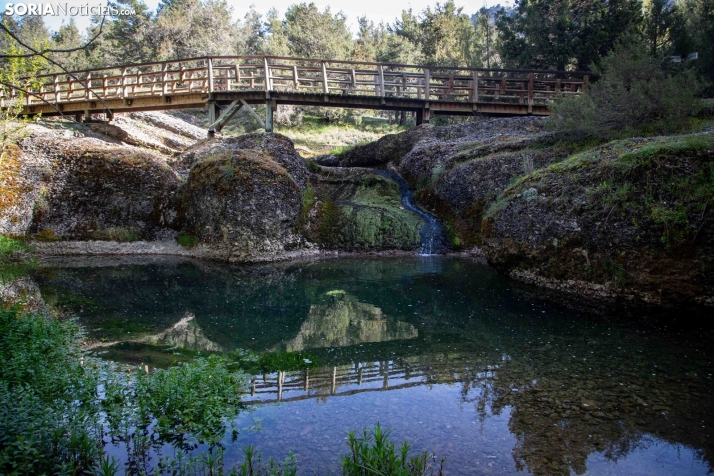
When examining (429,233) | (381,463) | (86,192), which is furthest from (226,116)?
(381,463)

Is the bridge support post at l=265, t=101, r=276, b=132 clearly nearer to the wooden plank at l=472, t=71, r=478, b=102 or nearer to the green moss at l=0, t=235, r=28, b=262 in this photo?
the wooden plank at l=472, t=71, r=478, b=102

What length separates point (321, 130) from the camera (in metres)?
37.8

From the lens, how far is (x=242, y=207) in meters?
15.3

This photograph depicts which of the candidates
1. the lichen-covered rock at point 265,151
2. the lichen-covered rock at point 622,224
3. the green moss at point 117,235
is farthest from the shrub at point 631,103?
the green moss at point 117,235

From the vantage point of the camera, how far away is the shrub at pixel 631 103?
571 inches

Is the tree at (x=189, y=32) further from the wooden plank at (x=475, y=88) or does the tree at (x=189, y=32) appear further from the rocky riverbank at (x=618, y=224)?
the rocky riverbank at (x=618, y=224)

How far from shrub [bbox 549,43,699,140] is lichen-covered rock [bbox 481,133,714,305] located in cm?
330

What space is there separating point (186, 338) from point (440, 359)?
14.4 ft

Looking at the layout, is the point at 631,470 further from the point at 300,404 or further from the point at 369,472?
the point at 300,404

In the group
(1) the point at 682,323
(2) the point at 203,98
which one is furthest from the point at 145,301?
→ (2) the point at 203,98

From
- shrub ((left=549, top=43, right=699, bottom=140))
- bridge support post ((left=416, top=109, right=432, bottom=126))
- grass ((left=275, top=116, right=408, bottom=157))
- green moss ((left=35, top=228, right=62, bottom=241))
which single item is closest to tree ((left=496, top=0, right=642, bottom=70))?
bridge support post ((left=416, top=109, right=432, bottom=126))

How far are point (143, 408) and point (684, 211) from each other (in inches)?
409

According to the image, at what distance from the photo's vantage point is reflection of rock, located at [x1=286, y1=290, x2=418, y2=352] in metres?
8.70

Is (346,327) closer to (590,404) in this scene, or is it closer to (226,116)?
(590,404)
